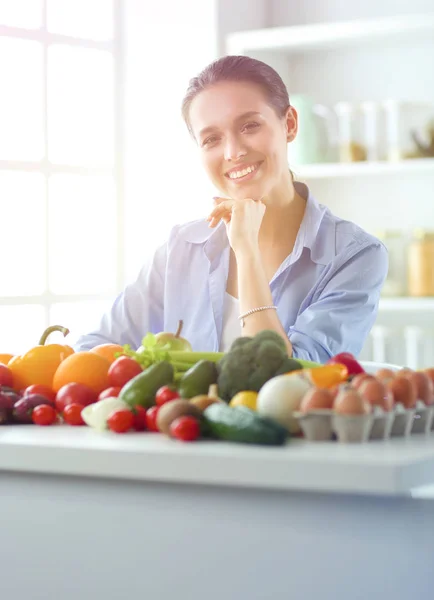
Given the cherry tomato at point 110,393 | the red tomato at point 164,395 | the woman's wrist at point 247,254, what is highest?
the woman's wrist at point 247,254

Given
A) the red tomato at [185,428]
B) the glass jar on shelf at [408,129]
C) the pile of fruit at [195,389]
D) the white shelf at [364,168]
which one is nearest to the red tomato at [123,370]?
the pile of fruit at [195,389]

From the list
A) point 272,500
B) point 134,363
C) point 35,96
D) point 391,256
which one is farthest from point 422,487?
point 35,96

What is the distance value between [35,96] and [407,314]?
1784mm

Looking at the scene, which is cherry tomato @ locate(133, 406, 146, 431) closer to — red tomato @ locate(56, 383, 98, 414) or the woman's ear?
red tomato @ locate(56, 383, 98, 414)

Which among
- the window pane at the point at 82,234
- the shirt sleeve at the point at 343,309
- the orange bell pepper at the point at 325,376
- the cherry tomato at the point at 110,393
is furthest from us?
the window pane at the point at 82,234

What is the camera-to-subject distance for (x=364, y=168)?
4277 millimetres

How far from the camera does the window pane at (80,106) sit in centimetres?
445

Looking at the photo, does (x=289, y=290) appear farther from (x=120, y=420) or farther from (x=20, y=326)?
(x=20, y=326)

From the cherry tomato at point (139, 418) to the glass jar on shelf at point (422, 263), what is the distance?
279 centimetres

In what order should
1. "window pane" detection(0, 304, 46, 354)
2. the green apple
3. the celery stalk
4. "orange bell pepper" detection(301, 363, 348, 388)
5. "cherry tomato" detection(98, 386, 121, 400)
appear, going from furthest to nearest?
"window pane" detection(0, 304, 46, 354), the green apple, the celery stalk, "cherry tomato" detection(98, 386, 121, 400), "orange bell pepper" detection(301, 363, 348, 388)

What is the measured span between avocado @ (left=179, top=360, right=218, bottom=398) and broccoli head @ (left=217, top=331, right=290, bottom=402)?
0.02 metres

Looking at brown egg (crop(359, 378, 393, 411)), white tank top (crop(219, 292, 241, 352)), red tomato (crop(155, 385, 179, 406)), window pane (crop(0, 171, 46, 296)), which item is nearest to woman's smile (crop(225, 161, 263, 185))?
white tank top (crop(219, 292, 241, 352))

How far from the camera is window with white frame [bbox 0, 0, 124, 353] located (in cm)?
427

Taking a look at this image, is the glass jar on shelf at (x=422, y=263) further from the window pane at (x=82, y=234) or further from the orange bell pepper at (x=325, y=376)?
the orange bell pepper at (x=325, y=376)
